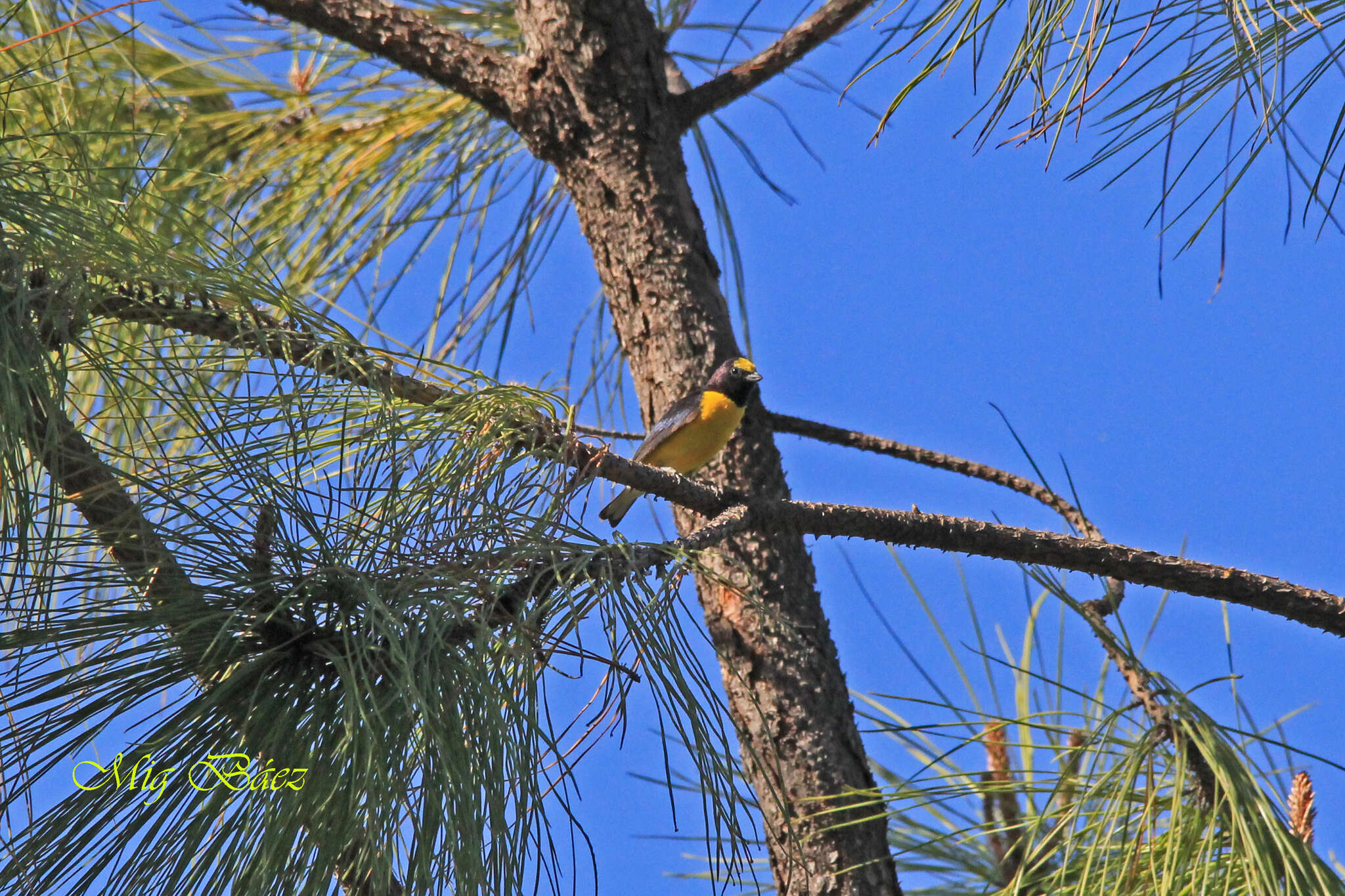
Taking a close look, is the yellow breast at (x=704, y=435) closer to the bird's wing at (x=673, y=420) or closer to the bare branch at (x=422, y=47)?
the bird's wing at (x=673, y=420)

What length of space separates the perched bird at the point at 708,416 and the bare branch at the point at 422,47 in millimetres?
705

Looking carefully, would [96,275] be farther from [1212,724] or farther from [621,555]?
[1212,724]

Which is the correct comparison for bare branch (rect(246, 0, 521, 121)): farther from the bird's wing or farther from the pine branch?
the pine branch

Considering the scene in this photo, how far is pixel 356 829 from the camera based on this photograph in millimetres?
1106

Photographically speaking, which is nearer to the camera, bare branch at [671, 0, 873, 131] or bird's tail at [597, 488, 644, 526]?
bare branch at [671, 0, 873, 131]

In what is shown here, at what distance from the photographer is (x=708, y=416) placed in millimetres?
2457

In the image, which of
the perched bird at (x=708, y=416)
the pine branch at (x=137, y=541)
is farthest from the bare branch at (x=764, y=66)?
the pine branch at (x=137, y=541)

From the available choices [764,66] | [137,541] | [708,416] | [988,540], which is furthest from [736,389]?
[137,541]

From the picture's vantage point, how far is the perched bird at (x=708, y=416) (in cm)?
243

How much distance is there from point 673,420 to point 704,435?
13cm

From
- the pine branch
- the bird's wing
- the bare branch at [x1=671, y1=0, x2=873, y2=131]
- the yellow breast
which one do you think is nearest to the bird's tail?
the yellow breast

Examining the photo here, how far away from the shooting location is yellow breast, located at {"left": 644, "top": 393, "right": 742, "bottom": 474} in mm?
2447

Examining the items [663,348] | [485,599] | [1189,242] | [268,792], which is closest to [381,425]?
[485,599]

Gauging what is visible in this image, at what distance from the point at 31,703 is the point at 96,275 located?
1.45 ft
